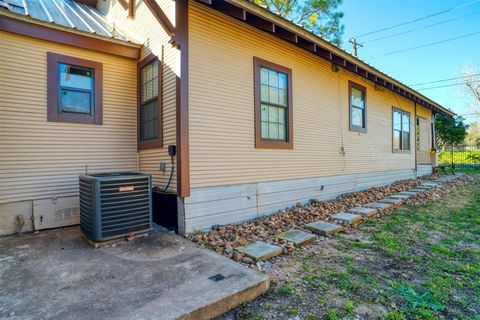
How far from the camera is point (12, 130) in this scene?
379 centimetres

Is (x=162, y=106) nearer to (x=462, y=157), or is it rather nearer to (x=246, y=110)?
(x=246, y=110)

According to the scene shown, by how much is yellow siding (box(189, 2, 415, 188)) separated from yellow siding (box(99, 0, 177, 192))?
316 millimetres

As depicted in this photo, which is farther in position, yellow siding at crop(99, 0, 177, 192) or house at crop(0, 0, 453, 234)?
yellow siding at crop(99, 0, 177, 192)

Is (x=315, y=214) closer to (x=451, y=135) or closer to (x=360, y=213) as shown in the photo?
(x=360, y=213)

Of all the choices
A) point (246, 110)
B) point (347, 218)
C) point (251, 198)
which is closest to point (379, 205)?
point (347, 218)

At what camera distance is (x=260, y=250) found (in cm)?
323

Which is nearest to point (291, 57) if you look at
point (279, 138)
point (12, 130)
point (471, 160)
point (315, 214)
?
point (279, 138)

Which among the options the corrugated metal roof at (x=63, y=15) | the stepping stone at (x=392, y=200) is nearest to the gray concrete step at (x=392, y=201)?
the stepping stone at (x=392, y=200)

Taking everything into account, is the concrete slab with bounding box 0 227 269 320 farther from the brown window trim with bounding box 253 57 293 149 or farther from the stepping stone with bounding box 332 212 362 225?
the stepping stone with bounding box 332 212 362 225

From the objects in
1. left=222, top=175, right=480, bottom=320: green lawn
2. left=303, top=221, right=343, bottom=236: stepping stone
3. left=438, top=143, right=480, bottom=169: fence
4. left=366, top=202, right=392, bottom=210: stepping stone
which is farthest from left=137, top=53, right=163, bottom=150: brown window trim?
left=438, top=143, right=480, bottom=169: fence

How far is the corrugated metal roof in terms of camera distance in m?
4.12

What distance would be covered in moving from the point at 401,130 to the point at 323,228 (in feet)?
24.7

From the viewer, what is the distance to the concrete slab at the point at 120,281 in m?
1.94

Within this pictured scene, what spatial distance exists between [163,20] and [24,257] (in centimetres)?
366
